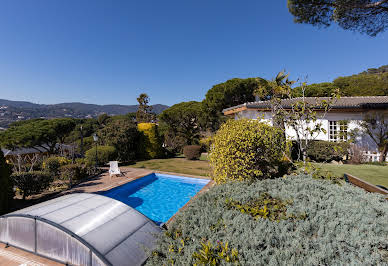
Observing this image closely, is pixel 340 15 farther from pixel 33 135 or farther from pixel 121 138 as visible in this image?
pixel 33 135

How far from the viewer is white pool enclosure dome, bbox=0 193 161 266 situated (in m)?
3.47

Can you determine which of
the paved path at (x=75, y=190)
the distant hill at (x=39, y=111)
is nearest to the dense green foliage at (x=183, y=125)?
the paved path at (x=75, y=190)

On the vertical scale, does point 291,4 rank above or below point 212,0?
below

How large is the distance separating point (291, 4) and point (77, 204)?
42.4 ft

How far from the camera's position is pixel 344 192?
345cm

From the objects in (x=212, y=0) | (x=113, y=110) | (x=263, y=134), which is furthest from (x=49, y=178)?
(x=113, y=110)

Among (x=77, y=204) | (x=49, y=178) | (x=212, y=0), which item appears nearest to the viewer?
(x=77, y=204)

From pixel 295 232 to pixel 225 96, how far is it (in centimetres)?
2411

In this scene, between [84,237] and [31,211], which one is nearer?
[84,237]

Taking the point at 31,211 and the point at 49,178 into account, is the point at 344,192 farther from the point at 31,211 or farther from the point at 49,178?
the point at 49,178

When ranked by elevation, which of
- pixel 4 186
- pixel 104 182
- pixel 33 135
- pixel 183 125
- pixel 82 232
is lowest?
pixel 104 182

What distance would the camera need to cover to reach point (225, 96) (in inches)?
995

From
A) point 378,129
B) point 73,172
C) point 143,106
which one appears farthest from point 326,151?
point 143,106

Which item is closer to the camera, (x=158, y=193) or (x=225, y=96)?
(x=158, y=193)
